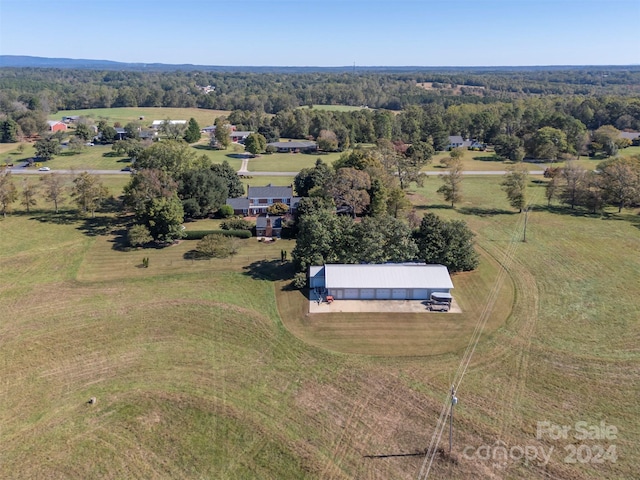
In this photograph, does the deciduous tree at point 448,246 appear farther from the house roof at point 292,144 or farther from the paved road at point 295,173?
the house roof at point 292,144

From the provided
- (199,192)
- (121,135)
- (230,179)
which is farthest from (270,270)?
(121,135)

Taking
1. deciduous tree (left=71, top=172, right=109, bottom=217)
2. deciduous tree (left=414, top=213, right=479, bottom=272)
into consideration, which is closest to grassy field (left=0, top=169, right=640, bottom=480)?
deciduous tree (left=414, top=213, right=479, bottom=272)

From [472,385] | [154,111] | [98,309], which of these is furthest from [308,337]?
[154,111]

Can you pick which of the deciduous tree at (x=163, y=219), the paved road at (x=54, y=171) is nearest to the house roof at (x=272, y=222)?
the deciduous tree at (x=163, y=219)

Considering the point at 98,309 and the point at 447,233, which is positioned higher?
the point at 447,233

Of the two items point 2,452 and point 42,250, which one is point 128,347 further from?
point 42,250

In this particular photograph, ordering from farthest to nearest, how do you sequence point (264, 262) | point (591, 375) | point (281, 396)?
point (264, 262), point (591, 375), point (281, 396)

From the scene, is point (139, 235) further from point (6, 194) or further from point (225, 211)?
point (6, 194)
